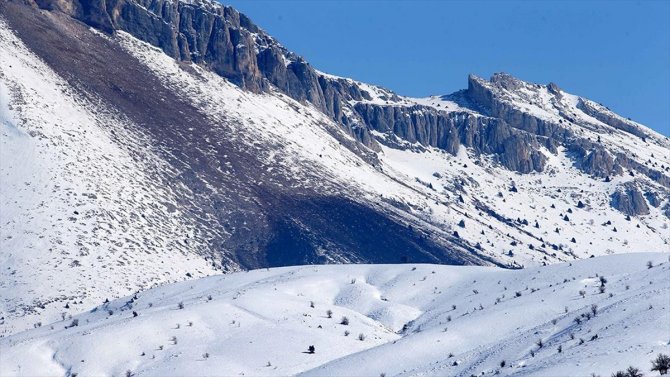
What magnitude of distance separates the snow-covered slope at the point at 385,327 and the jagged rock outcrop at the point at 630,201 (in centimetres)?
11415

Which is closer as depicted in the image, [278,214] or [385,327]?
[385,327]

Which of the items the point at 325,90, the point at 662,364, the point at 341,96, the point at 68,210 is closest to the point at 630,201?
the point at 325,90

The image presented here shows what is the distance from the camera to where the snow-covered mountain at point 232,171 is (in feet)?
302

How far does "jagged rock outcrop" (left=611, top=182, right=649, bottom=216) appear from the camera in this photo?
16388 centimetres

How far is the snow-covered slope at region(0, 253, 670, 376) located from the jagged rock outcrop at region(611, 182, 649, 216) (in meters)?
114

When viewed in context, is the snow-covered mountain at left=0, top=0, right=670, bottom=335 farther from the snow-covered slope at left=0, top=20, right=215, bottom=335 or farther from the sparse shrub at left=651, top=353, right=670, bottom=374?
the sparse shrub at left=651, top=353, right=670, bottom=374

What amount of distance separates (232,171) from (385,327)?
73496mm

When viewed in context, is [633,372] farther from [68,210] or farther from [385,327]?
[68,210]

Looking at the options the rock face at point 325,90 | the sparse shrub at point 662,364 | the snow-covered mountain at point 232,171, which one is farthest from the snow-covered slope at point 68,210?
the sparse shrub at point 662,364

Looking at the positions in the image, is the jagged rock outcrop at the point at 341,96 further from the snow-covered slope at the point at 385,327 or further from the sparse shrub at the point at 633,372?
the sparse shrub at the point at 633,372

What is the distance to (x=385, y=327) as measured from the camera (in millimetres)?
45062

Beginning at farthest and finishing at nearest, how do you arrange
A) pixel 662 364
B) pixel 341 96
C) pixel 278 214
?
pixel 341 96
pixel 278 214
pixel 662 364

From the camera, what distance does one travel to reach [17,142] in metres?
102

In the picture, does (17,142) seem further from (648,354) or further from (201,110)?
(648,354)
